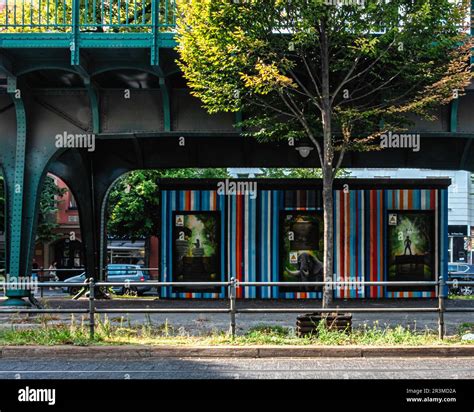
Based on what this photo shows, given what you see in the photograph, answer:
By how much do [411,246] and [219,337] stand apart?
10.2m

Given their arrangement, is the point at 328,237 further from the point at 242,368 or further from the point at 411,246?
the point at 411,246

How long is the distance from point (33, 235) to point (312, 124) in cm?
751

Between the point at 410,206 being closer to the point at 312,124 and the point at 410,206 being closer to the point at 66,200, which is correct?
the point at 312,124

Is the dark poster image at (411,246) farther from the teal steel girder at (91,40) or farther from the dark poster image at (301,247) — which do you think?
the teal steel girder at (91,40)

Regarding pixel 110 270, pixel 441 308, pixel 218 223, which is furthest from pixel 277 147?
pixel 110 270

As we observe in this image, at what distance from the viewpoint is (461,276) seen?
3284cm

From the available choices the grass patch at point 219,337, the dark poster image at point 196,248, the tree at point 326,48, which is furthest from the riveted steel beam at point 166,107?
the grass patch at point 219,337

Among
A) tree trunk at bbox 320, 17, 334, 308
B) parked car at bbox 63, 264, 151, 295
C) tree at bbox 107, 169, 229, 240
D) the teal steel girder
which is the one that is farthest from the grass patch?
tree at bbox 107, 169, 229, 240

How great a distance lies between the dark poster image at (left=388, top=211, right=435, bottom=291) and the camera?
20.4 meters

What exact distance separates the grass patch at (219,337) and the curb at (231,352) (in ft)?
0.95

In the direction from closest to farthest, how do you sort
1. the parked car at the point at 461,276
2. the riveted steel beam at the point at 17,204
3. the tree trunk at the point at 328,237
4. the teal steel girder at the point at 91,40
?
1. the tree trunk at the point at 328,237
2. the teal steel girder at the point at 91,40
3. the riveted steel beam at the point at 17,204
4. the parked car at the point at 461,276

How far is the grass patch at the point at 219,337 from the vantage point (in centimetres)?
1138

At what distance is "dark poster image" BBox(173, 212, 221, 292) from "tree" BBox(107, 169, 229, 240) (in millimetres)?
18713

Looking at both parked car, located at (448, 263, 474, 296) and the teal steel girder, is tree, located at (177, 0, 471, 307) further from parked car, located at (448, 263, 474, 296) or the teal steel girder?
parked car, located at (448, 263, 474, 296)
